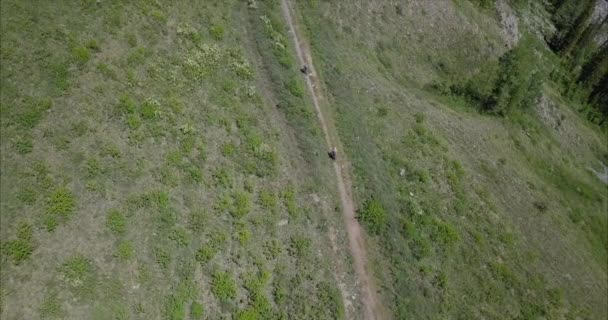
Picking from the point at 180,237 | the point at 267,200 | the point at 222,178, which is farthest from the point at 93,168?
the point at 267,200

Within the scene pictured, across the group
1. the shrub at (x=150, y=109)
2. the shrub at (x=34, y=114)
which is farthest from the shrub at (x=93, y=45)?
the shrub at (x=34, y=114)

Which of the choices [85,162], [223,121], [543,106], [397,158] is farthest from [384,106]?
[543,106]

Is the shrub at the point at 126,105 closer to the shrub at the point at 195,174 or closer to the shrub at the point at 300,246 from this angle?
the shrub at the point at 195,174

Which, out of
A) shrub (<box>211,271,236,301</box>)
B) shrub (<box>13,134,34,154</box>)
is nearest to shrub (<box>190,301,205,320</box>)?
shrub (<box>211,271,236,301</box>)

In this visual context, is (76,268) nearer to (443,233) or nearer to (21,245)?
(21,245)

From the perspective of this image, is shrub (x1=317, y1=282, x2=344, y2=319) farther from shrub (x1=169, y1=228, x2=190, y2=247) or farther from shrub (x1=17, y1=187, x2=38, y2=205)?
shrub (x1=17, y1=187, x2=38, y2=205)
